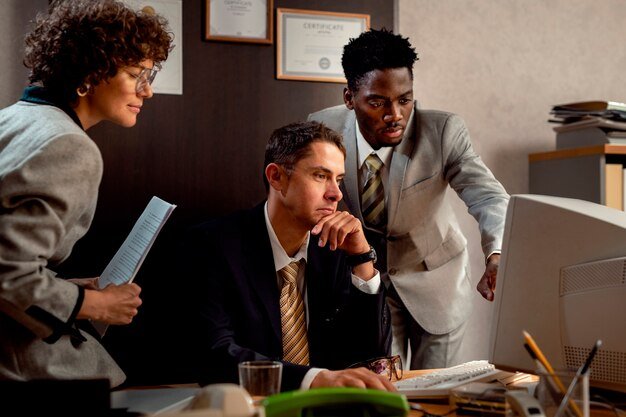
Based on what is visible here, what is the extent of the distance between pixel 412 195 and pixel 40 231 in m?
1.42

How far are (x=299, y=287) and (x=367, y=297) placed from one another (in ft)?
0.61

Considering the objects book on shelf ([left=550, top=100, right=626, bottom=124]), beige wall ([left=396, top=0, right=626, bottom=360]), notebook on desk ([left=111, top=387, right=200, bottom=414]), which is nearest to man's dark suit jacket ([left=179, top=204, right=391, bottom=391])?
notebook on desk ([left=111, top=387, right=200, bottom=414])

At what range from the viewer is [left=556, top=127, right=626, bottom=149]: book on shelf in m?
2.88

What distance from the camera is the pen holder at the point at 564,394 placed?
1.14 metres

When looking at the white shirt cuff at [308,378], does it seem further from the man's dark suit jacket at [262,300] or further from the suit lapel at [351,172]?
the suit lapel at [351,172]

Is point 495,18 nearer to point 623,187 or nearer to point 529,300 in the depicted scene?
point 623,187

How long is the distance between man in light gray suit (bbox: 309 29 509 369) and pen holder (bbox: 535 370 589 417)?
1275 mm

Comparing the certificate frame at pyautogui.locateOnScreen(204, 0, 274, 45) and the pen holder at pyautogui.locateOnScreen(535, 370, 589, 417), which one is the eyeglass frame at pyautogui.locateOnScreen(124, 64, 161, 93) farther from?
the pen holder at pyautogui.locateOnScreen(535, 370, 589, 417)

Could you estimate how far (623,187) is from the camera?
2.89 meters

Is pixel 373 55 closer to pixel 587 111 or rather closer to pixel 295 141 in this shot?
pixel 295 141

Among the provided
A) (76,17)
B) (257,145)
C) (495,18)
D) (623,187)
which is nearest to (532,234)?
(76,17)

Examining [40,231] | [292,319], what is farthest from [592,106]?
[40,231]

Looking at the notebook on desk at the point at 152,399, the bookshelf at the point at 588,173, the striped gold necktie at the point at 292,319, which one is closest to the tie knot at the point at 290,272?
the striped gold necktie at the point at 292,319

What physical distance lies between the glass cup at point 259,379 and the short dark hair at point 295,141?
90cm
